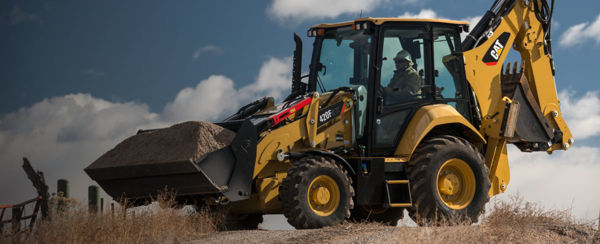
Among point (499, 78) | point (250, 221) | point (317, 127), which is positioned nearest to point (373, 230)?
point (317, 127)

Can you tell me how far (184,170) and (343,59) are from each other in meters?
3.79

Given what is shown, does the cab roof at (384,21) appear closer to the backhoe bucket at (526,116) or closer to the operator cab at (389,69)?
the operator cab at (389,69)

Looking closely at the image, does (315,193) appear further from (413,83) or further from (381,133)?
(413,83)

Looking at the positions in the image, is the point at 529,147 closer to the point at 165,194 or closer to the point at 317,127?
the point at 317,127

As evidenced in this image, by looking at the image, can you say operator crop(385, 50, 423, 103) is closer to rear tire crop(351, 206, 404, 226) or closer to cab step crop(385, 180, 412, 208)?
cab step crop(385, 180, 412, 208)

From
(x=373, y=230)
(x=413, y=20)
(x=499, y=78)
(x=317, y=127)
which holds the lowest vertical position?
(x=373, y=230)

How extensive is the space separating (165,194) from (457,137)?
5.14 meters

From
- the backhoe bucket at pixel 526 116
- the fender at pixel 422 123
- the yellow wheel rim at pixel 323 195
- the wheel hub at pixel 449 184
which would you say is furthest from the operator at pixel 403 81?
the backhoe bucket at pixel 526 116

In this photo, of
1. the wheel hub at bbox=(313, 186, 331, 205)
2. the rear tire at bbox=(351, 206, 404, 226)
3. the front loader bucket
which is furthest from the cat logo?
the front loader bucket

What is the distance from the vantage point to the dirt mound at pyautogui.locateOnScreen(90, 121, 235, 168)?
32.3ft

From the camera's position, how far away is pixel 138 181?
1027 centimetres

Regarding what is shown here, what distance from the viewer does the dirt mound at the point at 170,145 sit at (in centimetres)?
985

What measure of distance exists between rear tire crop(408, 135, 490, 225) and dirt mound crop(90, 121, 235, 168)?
3.14 metres

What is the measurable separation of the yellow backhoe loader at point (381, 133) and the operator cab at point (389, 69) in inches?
0.7
